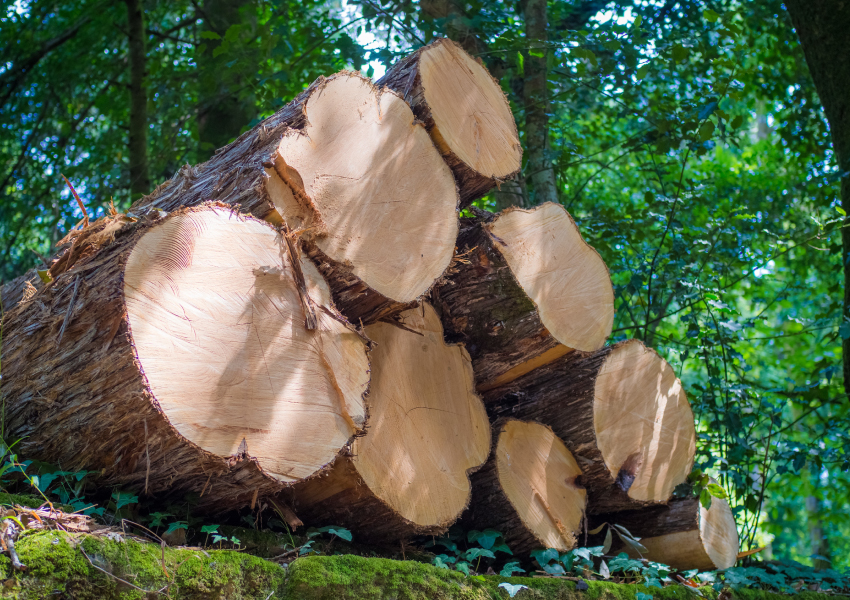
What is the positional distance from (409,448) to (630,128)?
19.2 ft

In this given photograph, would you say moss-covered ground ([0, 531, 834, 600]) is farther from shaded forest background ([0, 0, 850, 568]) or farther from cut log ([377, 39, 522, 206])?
shaded forest background ([0, 0, 850, 568])


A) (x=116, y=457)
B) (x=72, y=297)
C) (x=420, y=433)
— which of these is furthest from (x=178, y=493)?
(x=420, y=433)

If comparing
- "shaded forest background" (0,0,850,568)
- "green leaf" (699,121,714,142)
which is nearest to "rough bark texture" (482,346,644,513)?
"shaded forest background" (0,0,850,568)

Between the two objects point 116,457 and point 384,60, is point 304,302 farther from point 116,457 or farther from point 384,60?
point 384,60

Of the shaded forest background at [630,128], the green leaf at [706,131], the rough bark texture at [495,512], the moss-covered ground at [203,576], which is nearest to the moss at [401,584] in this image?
the moss-covered ground at [203,576]

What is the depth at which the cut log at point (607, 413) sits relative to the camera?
9.45 feet

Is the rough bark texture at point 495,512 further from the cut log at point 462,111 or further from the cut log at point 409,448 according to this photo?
the cut log at point 462,111

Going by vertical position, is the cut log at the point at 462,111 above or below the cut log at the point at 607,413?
above

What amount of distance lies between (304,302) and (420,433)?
768 millimetres

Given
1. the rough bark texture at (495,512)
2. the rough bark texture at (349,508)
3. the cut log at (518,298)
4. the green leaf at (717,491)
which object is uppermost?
the cut log at (518,298)

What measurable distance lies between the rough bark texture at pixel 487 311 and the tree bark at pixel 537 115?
6.17ft

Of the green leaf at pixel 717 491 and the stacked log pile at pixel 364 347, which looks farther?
the green leaf at pixel 717 491

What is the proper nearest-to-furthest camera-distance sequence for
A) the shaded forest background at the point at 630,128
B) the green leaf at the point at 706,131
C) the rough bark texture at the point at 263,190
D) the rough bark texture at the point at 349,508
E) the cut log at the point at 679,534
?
the rough bark texture at the point at 263,190
the rough bark texture at the point at 349,508
the cut log at the point at 679,534
the green leaf at the point at 706,131
the shaded forest background at the point at 630,128

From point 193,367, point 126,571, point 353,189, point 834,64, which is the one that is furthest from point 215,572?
point 834,64
